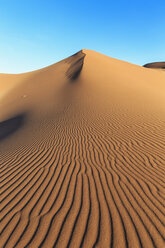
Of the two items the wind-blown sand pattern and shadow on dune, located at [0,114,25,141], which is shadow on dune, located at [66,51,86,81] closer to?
shadow on dune, located at [0,114,25,141]

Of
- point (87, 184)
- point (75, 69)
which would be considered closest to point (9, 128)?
point (87, 184)

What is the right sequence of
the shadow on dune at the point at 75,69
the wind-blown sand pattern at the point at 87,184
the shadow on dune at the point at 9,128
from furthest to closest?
the shadow on dune at the point at 75,69 → the shadow on dune at the point at 9,128 → the wind-blown sand pattern at the point at 87,184

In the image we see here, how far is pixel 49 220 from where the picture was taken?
239 centimetres

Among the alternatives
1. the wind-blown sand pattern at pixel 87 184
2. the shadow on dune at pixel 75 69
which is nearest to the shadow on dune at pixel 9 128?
the wind-blown sand pattern at pixel 87 184

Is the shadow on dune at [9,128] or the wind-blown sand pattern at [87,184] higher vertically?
the wind-blown sand pattern at [87,184]

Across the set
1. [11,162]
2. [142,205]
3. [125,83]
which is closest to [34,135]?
[11,162]

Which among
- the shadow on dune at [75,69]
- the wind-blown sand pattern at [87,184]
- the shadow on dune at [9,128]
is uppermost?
the shadow on dune at [75,69]

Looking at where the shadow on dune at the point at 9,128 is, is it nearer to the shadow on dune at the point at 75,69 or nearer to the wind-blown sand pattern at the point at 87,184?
the wind-blown sand pattern at the point at 87,184

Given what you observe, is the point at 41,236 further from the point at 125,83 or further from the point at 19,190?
the point at 125,83

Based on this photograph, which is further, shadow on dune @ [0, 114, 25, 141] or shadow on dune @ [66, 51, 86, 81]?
shadow on dune @ [66, 51, 86, 81]

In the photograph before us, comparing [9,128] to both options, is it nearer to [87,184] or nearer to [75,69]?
[87,184]

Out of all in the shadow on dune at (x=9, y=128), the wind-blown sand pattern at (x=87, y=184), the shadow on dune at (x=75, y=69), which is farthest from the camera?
the shadow on dune at (x=75, y=69)

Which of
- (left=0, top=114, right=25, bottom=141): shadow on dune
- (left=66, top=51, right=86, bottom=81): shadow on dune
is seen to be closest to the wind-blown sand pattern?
(left=0, top=114, right=25, bottom=141): shadow on dune

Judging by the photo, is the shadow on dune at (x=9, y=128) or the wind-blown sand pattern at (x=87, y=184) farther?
the shadow on dune at (x=9, y=128)
